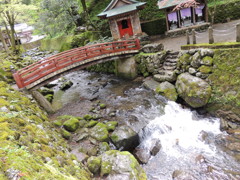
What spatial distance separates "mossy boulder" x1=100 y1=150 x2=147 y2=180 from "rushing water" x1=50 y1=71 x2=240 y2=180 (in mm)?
1423

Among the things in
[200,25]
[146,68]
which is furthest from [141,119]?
[200,25]

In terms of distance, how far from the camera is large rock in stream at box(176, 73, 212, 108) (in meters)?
10.1

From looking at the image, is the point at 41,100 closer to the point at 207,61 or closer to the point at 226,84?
the point at 207,61

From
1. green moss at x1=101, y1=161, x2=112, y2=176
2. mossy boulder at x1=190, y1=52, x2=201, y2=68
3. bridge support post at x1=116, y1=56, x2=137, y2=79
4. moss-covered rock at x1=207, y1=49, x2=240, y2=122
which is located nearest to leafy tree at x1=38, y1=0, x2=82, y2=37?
bridge support post at x1=116, y1=56, x2=137, y2=79

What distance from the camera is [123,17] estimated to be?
814 inches

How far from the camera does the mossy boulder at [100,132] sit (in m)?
8.89

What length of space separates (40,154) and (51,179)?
1421mm

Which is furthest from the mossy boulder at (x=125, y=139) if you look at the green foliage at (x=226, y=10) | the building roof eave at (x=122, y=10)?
the green foliage at (x=226, y=10)

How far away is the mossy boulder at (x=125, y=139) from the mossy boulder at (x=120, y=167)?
1675 millimetres

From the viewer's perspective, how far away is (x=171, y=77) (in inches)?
509

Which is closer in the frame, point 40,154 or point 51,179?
point 51,179

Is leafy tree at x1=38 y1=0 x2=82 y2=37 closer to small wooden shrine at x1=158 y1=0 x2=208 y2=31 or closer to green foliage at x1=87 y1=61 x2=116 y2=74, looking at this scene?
green foliage at x1=87 y1=61 x2=116 y2=74

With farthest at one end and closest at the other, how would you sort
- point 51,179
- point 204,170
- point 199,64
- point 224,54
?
1. point 199,64
2. point 224,54
3. point 204,170
4. point 51,179

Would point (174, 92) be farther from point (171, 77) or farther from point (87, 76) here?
point (87, 76)
